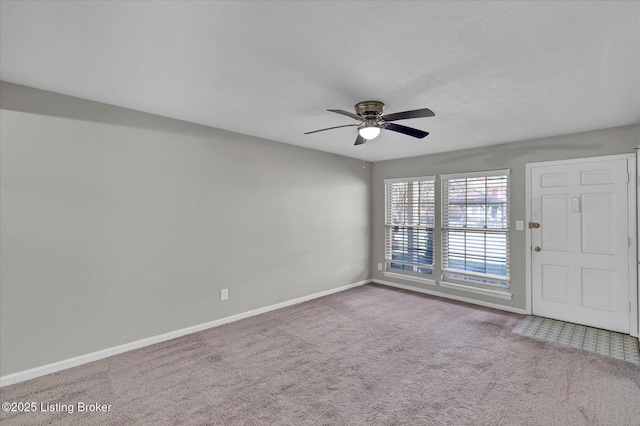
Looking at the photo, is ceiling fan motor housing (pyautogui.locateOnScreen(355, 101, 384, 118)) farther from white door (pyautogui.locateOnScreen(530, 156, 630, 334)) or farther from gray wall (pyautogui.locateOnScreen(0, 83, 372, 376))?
white door (pyautogui.locateOnScreen(530, 156, 630, 334))

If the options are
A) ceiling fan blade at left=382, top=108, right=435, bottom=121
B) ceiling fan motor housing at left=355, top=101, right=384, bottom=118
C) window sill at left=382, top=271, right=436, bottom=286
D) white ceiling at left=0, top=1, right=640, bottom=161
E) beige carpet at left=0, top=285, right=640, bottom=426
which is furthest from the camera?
window sill at left=382, top=271, right=436, bottom=286

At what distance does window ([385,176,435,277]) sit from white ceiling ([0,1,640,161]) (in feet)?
7.46

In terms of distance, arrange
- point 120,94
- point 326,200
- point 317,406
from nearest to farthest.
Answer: point 317,406 → point 120,94 → point 326,200

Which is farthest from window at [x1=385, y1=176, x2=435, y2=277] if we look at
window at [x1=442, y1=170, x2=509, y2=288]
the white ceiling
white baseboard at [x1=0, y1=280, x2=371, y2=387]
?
white baseboard at [x1=0, y1=280, x2=371, y2=387]

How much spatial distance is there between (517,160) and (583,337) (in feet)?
7.73

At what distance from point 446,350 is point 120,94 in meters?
4.02

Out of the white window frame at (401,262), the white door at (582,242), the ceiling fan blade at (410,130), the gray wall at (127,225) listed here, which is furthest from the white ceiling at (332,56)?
the white window frame at (401,262)

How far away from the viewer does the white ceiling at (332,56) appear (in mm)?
1582

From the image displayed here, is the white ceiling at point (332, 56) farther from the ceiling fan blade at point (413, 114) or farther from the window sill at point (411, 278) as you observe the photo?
the window sill at point (411, 278)

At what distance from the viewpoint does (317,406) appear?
7.33ft

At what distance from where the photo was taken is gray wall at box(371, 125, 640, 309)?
363cm

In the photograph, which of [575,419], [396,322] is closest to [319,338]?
[396,322]

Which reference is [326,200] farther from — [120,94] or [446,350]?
[120,94]

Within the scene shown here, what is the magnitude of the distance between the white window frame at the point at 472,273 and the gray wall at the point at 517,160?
73 millimetres
